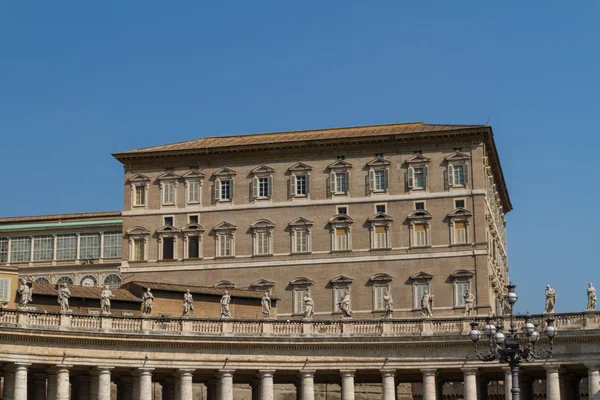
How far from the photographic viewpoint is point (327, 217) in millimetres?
108500

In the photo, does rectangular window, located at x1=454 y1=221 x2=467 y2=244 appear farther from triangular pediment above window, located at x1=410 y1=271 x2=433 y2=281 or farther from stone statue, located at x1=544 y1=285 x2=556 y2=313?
stone statue, located at x1=544 y1=285 x2=556 y2=313

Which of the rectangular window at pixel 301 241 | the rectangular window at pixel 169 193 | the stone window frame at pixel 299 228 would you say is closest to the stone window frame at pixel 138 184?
the rectangular window at pixel 169 193

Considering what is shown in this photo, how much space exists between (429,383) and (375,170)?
3912cm

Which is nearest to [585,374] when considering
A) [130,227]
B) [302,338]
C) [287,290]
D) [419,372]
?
[419,372]

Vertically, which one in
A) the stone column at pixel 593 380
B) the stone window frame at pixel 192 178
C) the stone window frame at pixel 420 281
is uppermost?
the stone window frame at pixel 192 178

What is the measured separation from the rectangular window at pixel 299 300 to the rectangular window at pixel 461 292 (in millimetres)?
13998

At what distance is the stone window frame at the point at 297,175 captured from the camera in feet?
359

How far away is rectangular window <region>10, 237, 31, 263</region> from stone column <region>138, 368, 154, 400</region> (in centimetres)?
Answer: 8258

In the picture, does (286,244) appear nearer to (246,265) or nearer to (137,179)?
(246,265)

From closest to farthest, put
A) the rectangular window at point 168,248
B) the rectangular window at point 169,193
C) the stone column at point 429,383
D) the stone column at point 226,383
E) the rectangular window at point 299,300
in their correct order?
the stone column at point 429,383 < the stone column at point 226,383 < the rectangular window at point 299,300 < the rectangular window at point 168,248 < the rectangular window at point 169,193

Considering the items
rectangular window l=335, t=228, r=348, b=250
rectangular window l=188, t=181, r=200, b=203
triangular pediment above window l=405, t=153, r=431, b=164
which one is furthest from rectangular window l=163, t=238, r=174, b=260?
triangular pediment above window l=405, t=153, r=431, b=164

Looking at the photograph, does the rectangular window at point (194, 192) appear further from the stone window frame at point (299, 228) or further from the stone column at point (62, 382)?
the stone column at point (62, 382)

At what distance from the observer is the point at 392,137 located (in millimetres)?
107812

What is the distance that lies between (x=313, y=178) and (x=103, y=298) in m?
40.5
